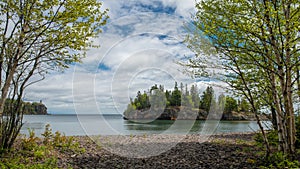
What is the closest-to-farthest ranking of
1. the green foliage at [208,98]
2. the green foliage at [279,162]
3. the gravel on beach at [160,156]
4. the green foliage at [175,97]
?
1. the green foliage at [279,162]
2. the gravel on beach at [160,156]
3. the green foliage at [208,98]
4. the green foliage at [175,97]

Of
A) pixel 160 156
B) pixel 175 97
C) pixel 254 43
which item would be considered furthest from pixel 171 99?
pixel 254 43

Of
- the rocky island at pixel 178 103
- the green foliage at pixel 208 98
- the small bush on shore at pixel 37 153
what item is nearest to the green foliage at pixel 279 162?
the rocky island at pixel 178 103

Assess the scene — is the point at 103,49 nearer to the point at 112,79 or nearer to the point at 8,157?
the point at 112,79

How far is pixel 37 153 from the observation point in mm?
5539

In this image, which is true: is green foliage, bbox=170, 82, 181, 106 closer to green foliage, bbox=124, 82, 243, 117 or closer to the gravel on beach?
green foliage, bbox=124, 82, 243, 117

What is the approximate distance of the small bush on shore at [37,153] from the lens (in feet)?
16.4

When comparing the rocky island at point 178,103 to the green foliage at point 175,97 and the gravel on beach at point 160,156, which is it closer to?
the green foliage at point 175,97

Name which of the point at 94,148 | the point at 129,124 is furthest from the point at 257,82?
the point at 129,124

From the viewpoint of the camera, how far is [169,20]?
6816 mm

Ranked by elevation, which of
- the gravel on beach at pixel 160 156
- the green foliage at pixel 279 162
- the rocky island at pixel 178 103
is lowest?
the gravel on beach at pixel 160 156

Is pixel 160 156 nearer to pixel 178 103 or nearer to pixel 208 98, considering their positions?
pixel 178 103

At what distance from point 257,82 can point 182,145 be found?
3.16 meters

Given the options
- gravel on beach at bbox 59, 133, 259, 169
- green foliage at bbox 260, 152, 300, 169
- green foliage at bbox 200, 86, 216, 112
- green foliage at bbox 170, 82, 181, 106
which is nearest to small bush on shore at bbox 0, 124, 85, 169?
gravel on beach at bbox 59, 133, 259, 169

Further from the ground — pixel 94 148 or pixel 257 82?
pixel 257 82
